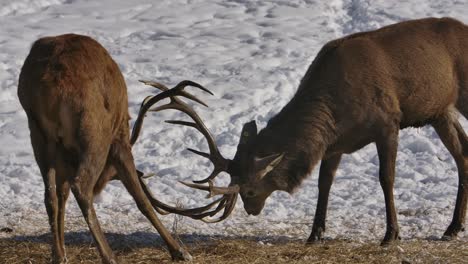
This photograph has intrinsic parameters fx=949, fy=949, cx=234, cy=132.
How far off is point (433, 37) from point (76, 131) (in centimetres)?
412

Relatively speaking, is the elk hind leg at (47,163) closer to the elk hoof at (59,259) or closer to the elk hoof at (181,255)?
the elk hoof at (59,259)

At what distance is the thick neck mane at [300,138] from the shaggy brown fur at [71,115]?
1.94 meters

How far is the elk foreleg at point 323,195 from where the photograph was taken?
8.82 meters

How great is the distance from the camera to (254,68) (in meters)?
14.5

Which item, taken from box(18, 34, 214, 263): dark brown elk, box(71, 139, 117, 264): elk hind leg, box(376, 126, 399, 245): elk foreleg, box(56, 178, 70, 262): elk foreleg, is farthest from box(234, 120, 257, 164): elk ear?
box(71, 139, 117, 264): elk hind leg

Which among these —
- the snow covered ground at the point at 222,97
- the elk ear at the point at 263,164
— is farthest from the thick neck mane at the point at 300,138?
the snow covered ground at the point at 222,97

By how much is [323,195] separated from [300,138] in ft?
2.36

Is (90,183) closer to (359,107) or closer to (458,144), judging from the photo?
(359,107)

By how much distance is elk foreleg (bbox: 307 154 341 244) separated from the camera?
8.82 metres

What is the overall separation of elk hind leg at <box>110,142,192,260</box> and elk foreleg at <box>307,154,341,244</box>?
4.89 ft

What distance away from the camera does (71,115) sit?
21.2 ft

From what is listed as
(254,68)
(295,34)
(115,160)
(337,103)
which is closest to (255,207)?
(337,103)

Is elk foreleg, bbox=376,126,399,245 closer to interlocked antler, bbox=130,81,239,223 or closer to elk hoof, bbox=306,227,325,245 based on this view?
elk hoof, bbox=306,227,325,245

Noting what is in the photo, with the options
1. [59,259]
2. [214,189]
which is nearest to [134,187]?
[214,189]
